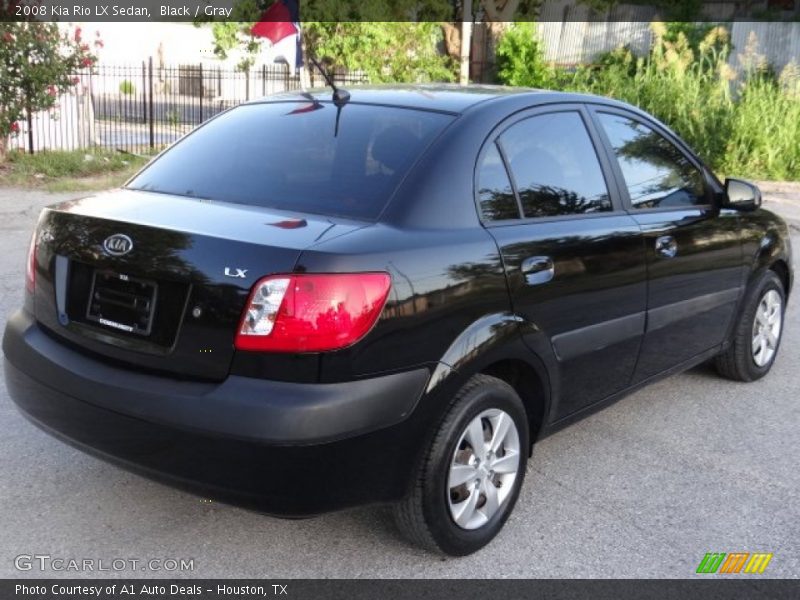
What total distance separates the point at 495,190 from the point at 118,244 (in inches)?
56.2

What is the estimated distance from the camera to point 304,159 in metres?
3.72

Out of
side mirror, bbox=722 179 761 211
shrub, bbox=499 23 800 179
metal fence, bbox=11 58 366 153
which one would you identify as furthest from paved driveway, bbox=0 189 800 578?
shrub, bbox=499 23 800 179

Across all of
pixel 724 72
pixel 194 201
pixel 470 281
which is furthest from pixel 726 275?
pixel 724 72

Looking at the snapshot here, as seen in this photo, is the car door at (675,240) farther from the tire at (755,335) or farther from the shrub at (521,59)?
the shrub at (521,59)

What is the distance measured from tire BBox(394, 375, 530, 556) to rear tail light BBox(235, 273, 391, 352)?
0.57 metres

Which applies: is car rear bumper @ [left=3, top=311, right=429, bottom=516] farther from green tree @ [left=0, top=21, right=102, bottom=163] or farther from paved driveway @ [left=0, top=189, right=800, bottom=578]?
green tree @ [left=0, top=21, right=102, bottom=163]

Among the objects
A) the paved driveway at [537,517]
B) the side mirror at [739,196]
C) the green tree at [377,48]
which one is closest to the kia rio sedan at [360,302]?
the paved driveway at [537,517]

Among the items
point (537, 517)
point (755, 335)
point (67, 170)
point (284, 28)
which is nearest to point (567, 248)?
point (537, 517)

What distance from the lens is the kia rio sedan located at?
2938mm

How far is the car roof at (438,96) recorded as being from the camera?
389cm

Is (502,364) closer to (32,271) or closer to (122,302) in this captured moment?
(122,302)

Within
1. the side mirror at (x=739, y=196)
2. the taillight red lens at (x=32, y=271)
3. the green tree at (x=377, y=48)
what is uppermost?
the green tree at (x=377, y=48)

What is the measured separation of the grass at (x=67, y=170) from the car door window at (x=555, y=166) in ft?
30.3

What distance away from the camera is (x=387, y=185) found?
3426mm
